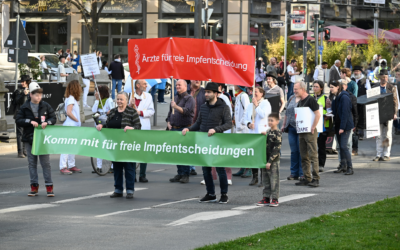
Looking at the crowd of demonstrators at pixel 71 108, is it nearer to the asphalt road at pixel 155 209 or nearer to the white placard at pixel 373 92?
the asphalt road at pixel 155 209

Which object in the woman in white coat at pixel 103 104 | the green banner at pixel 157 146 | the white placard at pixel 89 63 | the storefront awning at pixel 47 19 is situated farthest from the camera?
the storefront awning at pixel 47 19

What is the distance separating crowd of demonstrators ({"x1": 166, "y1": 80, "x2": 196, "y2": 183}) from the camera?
12.0m

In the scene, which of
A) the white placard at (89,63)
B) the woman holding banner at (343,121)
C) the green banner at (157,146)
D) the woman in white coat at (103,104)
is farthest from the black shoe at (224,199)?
the white placard at (89,63)

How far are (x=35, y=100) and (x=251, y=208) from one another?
13.2 ft

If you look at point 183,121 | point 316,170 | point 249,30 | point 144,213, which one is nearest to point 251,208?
point 144,213

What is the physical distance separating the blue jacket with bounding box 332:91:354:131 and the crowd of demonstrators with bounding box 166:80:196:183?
2957 mm

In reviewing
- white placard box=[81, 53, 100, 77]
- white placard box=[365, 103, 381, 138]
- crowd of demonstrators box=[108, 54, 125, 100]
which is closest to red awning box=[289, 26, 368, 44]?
crowd of demonstrators box=[108, 54, 125, 100]

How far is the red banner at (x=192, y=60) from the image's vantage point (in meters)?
10.6

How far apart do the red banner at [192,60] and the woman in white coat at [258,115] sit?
0.94 meters

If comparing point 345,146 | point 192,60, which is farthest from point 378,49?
point 192,60

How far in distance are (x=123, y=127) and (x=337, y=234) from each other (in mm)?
4364

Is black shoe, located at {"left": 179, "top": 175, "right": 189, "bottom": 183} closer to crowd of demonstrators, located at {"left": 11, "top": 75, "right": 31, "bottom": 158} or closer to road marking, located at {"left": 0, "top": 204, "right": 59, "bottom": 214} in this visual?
road marking, located at {"left": 0, "top": 204, "right": 59, "bottom": 214}

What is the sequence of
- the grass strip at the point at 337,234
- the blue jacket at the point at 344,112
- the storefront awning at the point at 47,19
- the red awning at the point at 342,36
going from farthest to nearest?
the storefront awning at the point at 47,19, the red awning at the point at 342,36, the blue jacket at the point at 344,112, the grass strip at the point at 337,234

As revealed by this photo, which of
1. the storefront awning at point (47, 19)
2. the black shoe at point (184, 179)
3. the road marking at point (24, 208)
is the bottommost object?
the road marking at point (24, 208)
